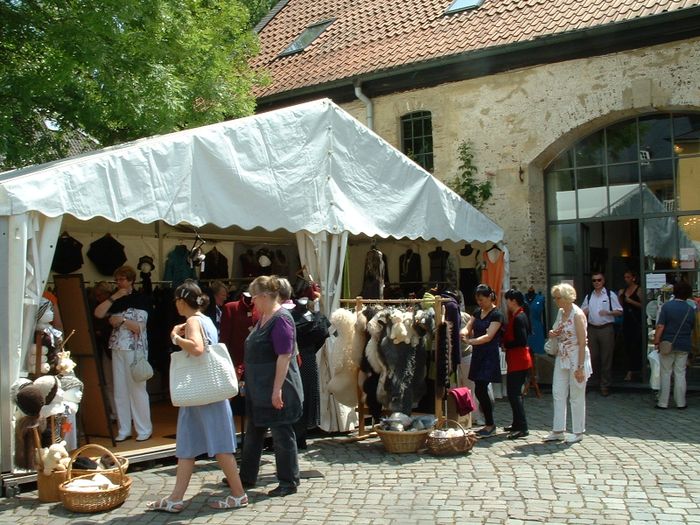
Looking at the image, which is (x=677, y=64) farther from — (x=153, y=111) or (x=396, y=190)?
(x=153, y=111)

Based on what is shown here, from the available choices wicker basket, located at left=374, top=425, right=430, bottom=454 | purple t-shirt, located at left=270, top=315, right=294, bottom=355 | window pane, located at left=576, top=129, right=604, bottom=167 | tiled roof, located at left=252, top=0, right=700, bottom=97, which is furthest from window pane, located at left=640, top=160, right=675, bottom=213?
purple t-shirt, located at left=270, top=315, right=294, bottom=355

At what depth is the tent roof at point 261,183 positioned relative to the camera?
7.10 metres

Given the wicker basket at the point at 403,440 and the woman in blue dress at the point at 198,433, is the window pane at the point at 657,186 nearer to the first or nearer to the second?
the wicker basket at the point at 403,440

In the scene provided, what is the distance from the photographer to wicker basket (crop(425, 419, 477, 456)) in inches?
311

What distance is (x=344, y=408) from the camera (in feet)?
29.9

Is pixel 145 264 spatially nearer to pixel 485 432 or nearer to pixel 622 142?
pixel 485 432

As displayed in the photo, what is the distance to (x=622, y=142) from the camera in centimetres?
1311

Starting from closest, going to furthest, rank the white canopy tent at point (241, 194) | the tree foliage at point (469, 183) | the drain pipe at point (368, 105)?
the white canopy tent at point (241, 194), the tree foliage at point (469, 183), the drain pipe at point (368, 105)

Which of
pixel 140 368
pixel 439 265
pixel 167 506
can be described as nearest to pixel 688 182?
pixel 439 265

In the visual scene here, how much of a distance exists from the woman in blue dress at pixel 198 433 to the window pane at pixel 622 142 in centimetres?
896

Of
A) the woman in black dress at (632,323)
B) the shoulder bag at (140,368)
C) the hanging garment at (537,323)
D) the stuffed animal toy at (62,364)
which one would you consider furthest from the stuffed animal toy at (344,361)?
the woman in black dress at (632,323)

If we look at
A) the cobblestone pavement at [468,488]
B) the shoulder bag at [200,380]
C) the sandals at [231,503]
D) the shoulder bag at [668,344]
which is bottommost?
the cobblestone pavement at [468,488]

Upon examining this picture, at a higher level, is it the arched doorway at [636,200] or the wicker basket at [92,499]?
the arched doorway at [636,200]

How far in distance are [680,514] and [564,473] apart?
4.64 feet
